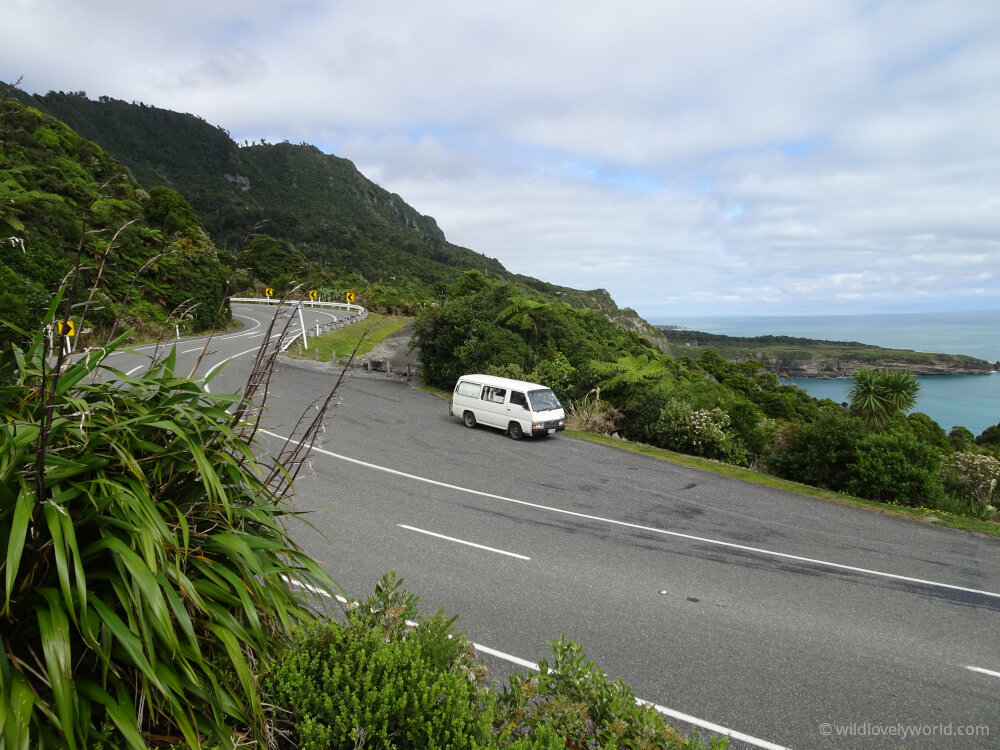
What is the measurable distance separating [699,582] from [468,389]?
34.9ft

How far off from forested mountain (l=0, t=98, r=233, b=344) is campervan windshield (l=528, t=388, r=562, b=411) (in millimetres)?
9075

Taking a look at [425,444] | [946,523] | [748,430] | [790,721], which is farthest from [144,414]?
[748,430]

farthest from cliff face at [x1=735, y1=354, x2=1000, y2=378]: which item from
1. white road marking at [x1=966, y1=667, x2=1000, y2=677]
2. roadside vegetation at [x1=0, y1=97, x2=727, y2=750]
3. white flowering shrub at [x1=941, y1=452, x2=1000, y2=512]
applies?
roadside vegetation at [x1=0, y1=97, x2=727, y2=750]

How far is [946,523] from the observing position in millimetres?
10648

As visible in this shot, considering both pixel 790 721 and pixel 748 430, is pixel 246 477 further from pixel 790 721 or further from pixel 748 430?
pixel 748 430

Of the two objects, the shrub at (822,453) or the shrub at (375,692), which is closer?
the shrub at (375,692)

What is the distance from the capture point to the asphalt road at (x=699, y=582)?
5.15 meters

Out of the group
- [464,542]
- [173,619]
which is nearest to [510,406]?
[464,542]

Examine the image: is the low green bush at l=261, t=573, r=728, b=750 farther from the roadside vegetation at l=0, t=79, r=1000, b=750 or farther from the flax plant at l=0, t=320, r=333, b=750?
the flax plant at l=0, t=320, r=333, b=750

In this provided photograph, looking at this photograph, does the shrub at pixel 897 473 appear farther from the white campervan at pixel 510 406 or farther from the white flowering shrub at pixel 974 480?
the white campervan at pixel 510 406

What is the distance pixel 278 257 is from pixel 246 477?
65407 mm

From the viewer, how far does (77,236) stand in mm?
13508

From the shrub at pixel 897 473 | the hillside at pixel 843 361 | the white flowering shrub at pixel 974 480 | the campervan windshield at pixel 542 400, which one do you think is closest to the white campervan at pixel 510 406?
the campervan windshield at pixel 542 400

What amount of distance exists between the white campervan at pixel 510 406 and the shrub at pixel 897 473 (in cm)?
753
